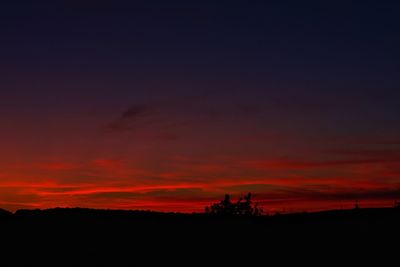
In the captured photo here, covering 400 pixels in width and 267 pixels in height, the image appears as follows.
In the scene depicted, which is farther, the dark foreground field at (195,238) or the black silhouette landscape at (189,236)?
the black silhouette landscape at (189,236)

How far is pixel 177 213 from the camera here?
2302 cm

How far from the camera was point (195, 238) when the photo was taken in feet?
62.5

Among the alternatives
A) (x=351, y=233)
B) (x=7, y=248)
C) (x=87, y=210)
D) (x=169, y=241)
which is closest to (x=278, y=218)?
(x=351, y=233)

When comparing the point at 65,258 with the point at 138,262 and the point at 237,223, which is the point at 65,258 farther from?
the point at 237,223

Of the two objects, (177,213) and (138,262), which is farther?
(177,213)

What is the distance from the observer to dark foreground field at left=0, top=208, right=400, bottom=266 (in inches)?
670

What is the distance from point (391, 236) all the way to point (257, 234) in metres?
3.73

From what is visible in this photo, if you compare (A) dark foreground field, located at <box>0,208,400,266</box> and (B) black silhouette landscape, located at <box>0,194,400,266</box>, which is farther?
(B) black silhouette landscape, located at <box>0,194,400,266</box>

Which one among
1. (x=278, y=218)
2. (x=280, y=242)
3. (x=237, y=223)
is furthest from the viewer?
(x=278, y=218)

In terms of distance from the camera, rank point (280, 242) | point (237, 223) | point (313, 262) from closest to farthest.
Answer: point (313, 262), point (280, 242), point (237, 223)

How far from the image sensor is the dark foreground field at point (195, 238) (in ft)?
55.8

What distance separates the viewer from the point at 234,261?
16.7m

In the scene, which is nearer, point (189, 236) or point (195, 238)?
point (195, 238)

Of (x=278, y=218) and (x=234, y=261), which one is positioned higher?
(x=278, y=218)
